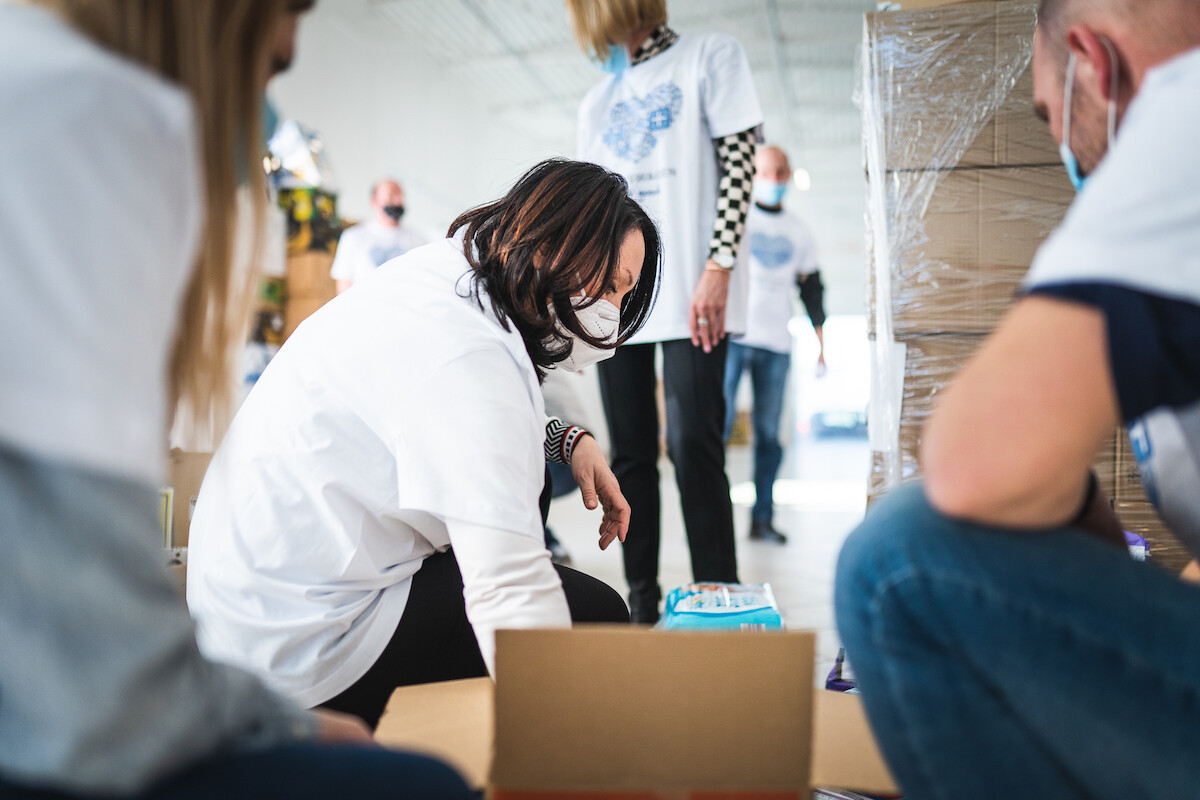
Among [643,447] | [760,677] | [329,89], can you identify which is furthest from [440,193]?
[760,677]

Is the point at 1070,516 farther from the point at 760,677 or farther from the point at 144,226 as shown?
the point at 144,226

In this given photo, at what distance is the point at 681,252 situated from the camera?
1709 millimetres

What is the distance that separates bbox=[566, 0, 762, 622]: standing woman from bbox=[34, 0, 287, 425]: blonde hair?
47.4 inches

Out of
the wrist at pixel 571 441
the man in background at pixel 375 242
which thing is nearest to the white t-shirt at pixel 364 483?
the wrist at pixel 571 441

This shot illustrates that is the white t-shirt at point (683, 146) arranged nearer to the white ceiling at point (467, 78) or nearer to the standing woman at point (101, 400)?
the standing woman at point (101, 400)

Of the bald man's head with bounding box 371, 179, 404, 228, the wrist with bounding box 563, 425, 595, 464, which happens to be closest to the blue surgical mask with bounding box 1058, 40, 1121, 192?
the wrist with bounding box 563, 425, 595, 464

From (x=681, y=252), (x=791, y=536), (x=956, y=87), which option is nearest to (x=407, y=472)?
(x=681, y=252)

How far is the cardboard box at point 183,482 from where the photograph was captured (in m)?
1.61

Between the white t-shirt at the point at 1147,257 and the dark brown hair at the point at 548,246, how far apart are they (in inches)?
21.3

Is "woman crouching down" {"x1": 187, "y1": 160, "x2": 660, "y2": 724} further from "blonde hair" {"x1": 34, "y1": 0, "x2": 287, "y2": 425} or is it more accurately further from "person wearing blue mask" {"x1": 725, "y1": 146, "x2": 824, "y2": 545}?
"person wearing blue mask" {"x1": 725, "y1": 146, "x2": 824, "y2": 545}

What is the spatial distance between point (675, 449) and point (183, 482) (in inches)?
37.5

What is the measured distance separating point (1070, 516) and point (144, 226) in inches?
22.4

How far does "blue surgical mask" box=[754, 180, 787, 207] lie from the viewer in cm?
327

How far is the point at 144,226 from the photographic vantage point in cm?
38
